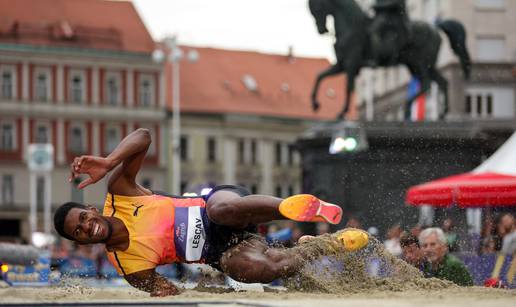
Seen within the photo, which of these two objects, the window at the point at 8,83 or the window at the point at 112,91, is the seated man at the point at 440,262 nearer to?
the window at the point at 8,83

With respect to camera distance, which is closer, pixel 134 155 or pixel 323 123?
pixel 134 155

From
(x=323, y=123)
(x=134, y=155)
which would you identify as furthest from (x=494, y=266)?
(x=323, y=123)

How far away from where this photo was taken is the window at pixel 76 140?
255 ft

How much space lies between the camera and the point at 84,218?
8883mm

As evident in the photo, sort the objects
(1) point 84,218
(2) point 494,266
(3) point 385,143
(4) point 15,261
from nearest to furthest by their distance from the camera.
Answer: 1. (1) point 84,218
2. (2) point 494,266
3. (4) point 15,261
4. (3) point 385,143

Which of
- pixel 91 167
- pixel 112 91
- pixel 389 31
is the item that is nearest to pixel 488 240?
pixel 91 167

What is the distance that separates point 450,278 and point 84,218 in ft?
12.1

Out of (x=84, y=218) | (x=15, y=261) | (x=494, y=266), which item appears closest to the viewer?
(x=84, y=218)

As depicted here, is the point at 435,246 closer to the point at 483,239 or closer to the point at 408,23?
the point at 483,239

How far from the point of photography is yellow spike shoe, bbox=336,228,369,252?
31.1ft

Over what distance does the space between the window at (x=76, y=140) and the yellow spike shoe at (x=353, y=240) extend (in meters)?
68.7

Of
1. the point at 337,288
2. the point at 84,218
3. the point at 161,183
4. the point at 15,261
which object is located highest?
the point at 84,218

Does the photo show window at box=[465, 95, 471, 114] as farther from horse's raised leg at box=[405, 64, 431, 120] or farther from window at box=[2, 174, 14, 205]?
horse's raised leg at box=[405, 64, 431, 120]

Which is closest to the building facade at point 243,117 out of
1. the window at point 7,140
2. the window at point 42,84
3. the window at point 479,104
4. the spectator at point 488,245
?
the window at point 42,84
